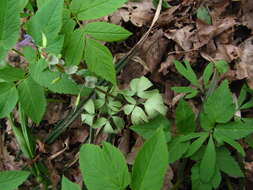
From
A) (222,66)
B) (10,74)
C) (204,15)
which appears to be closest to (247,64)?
(222,66)

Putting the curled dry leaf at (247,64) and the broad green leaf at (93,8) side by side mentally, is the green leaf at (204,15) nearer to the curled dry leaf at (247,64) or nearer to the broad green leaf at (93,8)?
the curled dry leaf at (247,64)

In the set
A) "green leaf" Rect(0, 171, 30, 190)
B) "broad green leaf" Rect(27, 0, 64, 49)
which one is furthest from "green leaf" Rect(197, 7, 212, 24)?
"green leaf" Rect(0, 171, 30, 190)

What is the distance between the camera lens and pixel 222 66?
61.7 inches

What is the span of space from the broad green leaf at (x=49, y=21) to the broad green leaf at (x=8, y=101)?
26 cm

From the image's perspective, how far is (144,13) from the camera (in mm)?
1947

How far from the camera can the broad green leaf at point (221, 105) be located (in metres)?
1.26

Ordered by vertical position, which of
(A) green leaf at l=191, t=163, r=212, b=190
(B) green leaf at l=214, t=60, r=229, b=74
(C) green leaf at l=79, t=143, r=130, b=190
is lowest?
(A) green leaf at l=191, t=163, r=212, b=190

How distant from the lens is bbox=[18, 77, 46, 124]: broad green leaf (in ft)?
4.08

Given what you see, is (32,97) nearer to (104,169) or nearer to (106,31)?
(106,31)

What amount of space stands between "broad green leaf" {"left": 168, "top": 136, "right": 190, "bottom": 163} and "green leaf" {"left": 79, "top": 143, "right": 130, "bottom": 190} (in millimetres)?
472

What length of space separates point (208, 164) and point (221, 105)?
0.85 ft

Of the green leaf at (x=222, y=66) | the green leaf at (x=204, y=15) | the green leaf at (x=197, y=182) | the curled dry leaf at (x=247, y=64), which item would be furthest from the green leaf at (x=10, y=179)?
the green leaf at (x=204, y=15)

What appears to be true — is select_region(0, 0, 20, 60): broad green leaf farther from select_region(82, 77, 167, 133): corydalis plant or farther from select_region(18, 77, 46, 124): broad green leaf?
select_region(82, 77, 167, 133): corydalis plant

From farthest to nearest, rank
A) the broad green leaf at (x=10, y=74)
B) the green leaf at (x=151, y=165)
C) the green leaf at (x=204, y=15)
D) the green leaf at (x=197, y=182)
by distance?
the green leaf at (x=204, y=15) < the green leaf at (x=197, y=182) < the broad green leaf at (x=10, y=74) < the green leaf at (x=151, y=165)
